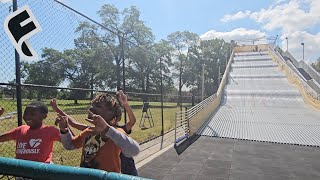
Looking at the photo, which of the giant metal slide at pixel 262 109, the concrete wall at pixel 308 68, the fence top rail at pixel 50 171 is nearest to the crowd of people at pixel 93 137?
the fence top rail at pixel 50 171

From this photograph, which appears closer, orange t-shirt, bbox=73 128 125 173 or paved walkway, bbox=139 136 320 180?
orange t-shirt, bbox=73 128 125 173

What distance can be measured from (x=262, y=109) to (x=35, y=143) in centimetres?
1874

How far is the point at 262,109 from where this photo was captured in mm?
Result: 20125

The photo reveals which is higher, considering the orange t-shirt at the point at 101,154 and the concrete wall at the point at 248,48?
the concrete wall at the point at 248,48

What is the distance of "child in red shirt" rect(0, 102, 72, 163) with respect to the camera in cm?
315

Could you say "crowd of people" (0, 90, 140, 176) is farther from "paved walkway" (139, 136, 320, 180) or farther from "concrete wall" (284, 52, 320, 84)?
"concrete wall" (284, 52, 320, 84)

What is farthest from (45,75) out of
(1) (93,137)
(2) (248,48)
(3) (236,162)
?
(2) (248,48)

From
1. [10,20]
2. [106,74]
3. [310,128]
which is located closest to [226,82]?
[106,74]

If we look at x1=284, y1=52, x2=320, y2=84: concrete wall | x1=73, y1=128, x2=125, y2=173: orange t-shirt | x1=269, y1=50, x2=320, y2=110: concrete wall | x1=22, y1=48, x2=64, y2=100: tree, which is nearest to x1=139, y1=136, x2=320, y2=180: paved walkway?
x1=22, y1=48, x2=64, y2=100: tree

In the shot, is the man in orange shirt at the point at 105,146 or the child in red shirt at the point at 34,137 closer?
the man in orange shirt at the point at 105,146

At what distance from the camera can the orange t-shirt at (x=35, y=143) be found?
3146mm

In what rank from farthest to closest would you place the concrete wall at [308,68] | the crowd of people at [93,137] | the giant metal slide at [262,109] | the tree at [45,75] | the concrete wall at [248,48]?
1. the concrete wall at [248,48]
2. the concrete wall at [308,68]
3. the giant metal slide at [262,109]
4. the tree at [45,75]
5. the crowd of people at [93,137]

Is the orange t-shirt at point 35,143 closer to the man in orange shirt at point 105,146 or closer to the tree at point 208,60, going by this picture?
the man in orange shirt at point 105,146

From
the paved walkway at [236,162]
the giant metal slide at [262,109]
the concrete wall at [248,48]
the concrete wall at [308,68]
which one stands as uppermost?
the concrete wall at [248,48]
